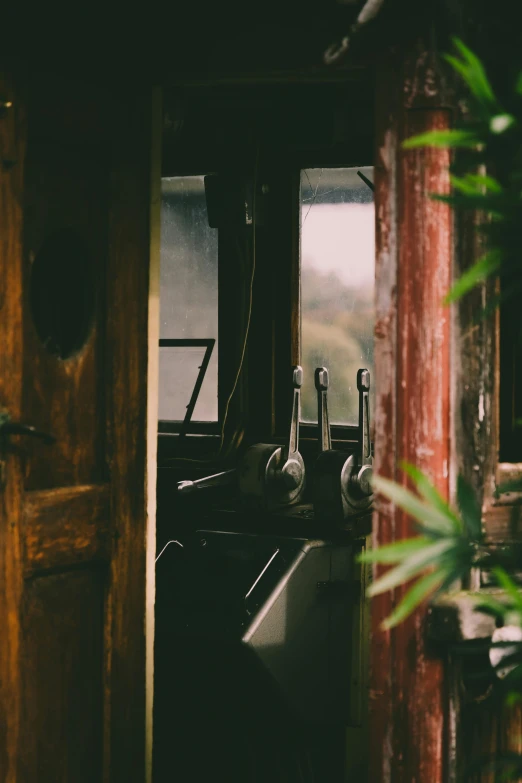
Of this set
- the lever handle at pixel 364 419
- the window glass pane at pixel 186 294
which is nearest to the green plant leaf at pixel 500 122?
the lever handle at pixel 364 419

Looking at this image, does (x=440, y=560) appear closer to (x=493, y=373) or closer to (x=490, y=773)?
(x=493, y=373)

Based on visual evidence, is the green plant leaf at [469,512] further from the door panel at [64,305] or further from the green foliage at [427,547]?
the door panel at [64,305]

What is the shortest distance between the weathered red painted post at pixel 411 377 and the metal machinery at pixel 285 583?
101cm

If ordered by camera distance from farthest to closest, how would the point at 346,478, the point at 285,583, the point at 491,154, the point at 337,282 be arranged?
the point at 337,282 < the point at 346,478 < the point at 285,583 < the point at 491,154

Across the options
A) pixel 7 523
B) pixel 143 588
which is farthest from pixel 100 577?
pixel 7 523

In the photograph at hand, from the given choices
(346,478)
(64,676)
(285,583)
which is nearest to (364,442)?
(346,478)

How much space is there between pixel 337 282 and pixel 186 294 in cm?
86

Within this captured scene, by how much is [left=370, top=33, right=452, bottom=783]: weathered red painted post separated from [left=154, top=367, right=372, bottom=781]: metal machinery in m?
1.01

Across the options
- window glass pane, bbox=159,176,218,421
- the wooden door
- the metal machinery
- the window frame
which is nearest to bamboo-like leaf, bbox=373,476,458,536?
the wooden door

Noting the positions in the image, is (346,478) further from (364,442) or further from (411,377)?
(411,377)

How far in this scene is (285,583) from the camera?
3777 millimetres

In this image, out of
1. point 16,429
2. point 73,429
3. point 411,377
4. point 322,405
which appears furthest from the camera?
point 322,405

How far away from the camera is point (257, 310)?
16.3ft

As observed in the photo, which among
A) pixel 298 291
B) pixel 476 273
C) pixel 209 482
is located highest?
pixel 298 291
